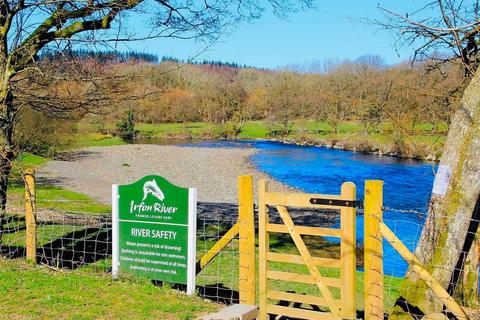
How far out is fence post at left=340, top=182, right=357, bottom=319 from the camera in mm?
5988

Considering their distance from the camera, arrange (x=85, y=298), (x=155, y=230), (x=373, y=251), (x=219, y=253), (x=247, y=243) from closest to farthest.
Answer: (x=373, y=251)
(x=247, y=243)
(x=85, y=298)
(x=155, y=230)
(x=219, y=253)

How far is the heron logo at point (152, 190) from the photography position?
7485 mm

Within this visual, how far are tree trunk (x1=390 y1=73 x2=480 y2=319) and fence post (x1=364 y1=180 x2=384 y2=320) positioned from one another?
17.5 inches

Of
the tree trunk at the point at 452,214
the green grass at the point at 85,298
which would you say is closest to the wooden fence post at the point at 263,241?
the green grass at the point at 85,298

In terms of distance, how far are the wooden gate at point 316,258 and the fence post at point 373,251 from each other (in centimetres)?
16

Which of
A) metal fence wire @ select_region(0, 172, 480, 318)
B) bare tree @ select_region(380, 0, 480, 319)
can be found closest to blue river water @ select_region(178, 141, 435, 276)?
metal fence wire @ select_region(0, 172, 480, 318)

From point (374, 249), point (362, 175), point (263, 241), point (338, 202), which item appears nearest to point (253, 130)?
point (362, 175)

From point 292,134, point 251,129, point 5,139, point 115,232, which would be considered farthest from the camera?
point 251,129

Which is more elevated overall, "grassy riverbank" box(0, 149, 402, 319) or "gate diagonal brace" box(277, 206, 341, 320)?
"gate diagonal brace" box(277, 206, 341, 320)

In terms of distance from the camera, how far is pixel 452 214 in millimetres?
5992

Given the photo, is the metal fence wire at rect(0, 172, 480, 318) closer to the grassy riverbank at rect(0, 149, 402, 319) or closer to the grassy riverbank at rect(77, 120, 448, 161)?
the grassy riverbank at rect(0, 149, 402, 319)

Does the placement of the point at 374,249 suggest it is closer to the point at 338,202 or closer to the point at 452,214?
the point at 338,202

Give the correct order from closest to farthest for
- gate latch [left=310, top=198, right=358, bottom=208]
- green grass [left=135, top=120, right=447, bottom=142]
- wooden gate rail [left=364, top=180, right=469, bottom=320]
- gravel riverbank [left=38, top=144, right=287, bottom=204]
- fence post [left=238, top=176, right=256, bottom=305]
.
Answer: wooden gate rail [left=364, top=180, right=469, bottom=320] < gate latch [left=310, top=198, right=358, bottom=208] < fence post [left=238, top=176, right=256, bottom=305] < gravel riverbank [left=38, top=144, right=287, bottom=204] < green grass [left=135, top=120, right=447, bottom=142]

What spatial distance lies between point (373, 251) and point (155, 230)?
314 cm
